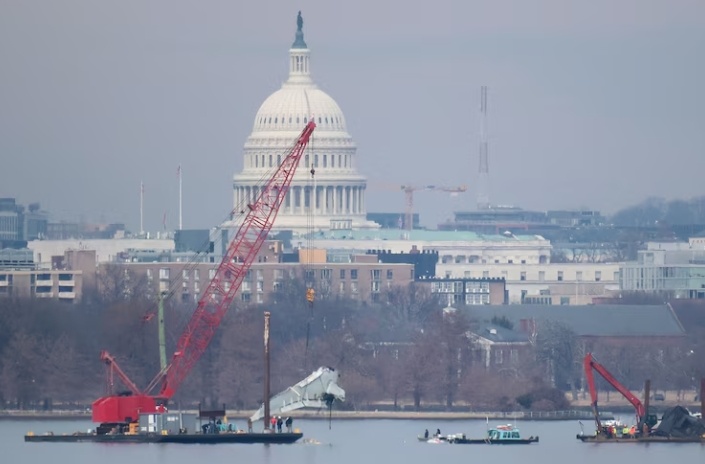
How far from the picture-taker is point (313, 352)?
14300 cm

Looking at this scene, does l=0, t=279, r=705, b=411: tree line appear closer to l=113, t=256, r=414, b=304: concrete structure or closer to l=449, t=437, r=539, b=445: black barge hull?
l=449, t=437, r=539, b=445: black barge hull

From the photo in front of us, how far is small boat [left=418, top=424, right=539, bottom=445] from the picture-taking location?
377 feet

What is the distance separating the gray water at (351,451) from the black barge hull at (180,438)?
0.64 metres

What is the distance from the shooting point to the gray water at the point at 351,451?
10581 centimetres

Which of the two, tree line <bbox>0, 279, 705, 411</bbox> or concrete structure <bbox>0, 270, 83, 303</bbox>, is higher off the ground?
concrete structure <bbox>0, 270, 83, 303</bbox>

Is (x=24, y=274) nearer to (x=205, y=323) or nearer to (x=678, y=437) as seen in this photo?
(x=205, y=323)

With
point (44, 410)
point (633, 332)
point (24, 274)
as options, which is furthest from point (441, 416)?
point (24, 274)

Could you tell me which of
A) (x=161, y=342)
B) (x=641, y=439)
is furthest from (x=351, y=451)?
(x=161, y=342)

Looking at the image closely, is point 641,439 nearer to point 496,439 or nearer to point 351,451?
point 496,439

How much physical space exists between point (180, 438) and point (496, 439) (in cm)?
945

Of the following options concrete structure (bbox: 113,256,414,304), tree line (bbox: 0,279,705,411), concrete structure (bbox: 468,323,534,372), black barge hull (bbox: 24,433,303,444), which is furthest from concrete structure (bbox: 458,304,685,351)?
black barge hull (bbox: 24,433,303,444)

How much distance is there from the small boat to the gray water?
58cm

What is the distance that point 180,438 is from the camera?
373 feet

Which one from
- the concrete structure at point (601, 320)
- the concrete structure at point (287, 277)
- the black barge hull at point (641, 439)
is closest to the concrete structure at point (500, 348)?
the concrete structure at point (601, 320)
